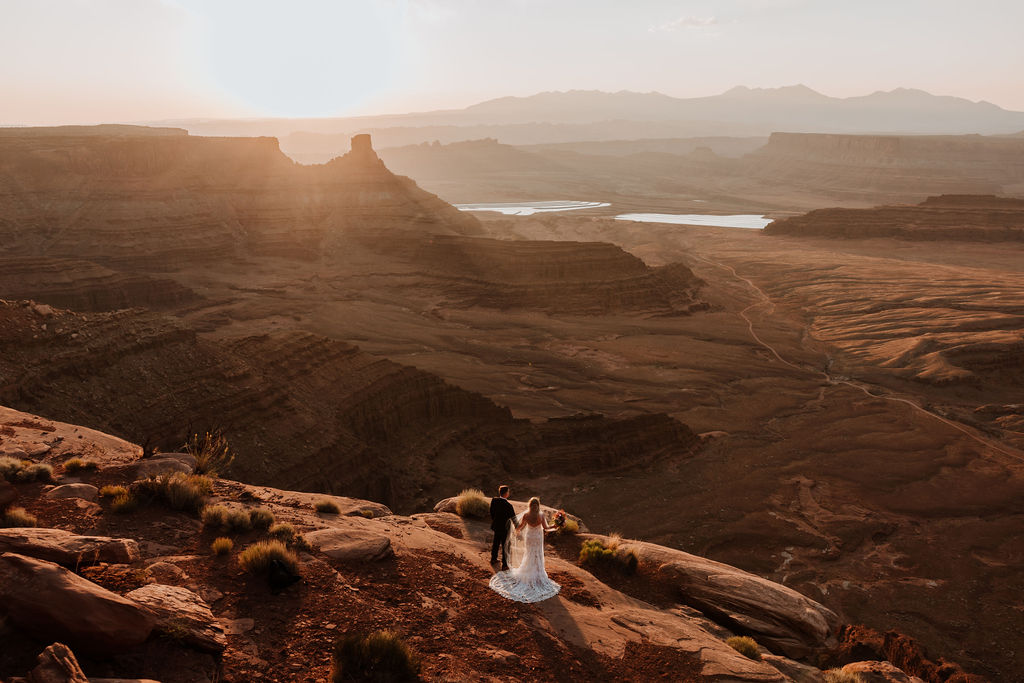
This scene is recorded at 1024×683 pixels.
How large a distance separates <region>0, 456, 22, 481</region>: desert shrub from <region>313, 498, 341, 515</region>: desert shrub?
5188 mm

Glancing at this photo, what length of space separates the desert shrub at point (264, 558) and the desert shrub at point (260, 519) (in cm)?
146

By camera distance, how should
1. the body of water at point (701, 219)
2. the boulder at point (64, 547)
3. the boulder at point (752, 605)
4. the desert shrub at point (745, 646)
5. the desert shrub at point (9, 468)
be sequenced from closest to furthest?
1. the boulder at point (64, 547)
2. the desert shrub at point (745, 646)
3. the desert shrub at point (9, 468)
4. the boulder at point (752, 605)
5. the body of water at point (701, 219)

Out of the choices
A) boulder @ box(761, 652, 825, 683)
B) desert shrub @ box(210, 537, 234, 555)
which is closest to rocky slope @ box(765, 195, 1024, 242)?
boulder @ box(761, 652, 825, 683)

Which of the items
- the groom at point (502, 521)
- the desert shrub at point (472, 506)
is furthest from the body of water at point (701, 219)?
the groom at point (502, 521)

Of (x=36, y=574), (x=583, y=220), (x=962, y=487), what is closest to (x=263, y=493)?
(x=36, y=574)

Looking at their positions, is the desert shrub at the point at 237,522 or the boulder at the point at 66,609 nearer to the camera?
the boulder at the point at 66,609

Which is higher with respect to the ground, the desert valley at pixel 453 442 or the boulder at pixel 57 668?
the boulder at pixel 57 668

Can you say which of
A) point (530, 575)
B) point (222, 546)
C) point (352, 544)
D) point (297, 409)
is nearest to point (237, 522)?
point (222, 546)

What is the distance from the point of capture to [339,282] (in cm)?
6669

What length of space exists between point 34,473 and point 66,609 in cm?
628

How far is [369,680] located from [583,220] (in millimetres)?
123689

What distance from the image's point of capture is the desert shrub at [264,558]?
30.6 feet

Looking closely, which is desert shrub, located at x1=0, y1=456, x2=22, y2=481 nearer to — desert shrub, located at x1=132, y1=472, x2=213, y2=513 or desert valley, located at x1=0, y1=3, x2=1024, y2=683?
desert valley, located at x1=0, y1=3, x2=1024, y2=683

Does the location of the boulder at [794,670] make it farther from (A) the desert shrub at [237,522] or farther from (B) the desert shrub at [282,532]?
(A) the desert shrub at [237,522]
